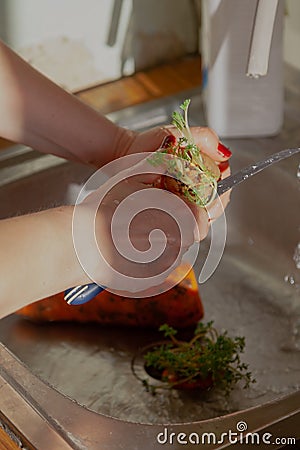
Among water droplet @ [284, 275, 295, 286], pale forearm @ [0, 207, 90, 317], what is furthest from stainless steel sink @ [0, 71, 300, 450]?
pale forearm @ [0, 207, 90, 317]

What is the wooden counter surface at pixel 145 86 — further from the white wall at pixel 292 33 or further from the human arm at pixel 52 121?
the human arm at pixel 52 121

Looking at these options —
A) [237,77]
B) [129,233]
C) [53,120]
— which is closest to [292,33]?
[237,77]

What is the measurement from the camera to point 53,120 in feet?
3.39

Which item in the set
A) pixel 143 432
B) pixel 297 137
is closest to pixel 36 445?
pixel 143 432

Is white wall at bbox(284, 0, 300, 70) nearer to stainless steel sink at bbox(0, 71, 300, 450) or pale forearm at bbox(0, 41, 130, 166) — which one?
stainless steel sink at bbox(0, 71, 300, 450)

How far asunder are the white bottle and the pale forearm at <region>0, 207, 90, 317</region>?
1.50 ft

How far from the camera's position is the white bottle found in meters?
1.17

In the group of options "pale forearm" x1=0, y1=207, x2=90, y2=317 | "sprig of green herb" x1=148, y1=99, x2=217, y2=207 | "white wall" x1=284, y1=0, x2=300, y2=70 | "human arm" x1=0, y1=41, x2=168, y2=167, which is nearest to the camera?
"pale forearm" x1=0, y1=207, x2=90, y2=317

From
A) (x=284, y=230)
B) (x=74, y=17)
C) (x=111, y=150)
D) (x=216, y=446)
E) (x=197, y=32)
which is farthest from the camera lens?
(x=197, y=32)

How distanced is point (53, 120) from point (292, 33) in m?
0.44

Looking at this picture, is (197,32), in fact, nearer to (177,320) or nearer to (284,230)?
(284,230)

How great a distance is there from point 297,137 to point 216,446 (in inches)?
22.2

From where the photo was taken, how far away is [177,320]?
1121 mm

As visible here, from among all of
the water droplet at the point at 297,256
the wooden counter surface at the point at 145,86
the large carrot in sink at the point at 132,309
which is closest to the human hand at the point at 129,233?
the large carrot in sink at the point at 132,309
